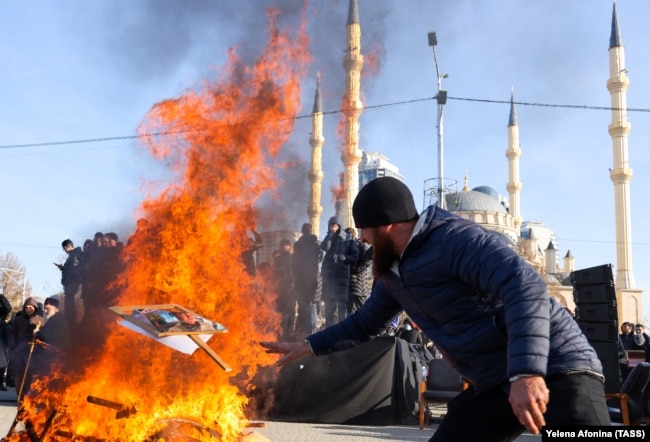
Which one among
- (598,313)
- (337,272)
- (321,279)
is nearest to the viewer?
(598,313)

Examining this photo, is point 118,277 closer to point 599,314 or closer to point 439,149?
point 599,314

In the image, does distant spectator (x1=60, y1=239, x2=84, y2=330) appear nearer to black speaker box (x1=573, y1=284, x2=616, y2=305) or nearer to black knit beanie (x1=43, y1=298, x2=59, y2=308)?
black knit beanie (x1=43, y1=298, x2=59, y2=308)

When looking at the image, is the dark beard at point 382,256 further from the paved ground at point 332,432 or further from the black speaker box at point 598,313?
the black speaker box at point 598,313

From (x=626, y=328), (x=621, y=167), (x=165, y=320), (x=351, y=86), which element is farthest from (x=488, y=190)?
(x=165, y=320)

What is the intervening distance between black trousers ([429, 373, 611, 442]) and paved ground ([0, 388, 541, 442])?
4991 mm

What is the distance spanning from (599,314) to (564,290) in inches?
2972

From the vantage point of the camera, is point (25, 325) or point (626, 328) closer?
point (25, 325)

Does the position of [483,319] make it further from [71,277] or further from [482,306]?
[71,277]

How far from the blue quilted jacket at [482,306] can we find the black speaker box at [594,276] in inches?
255

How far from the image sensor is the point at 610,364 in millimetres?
7980

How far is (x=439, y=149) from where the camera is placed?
25609 mm

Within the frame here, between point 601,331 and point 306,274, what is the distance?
17.6 feet

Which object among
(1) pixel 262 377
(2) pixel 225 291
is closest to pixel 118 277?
(2) pixel 225 291

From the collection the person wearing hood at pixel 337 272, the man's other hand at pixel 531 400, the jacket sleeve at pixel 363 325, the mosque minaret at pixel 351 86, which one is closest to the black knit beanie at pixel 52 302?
the person wearing hood at pixel 337 272
